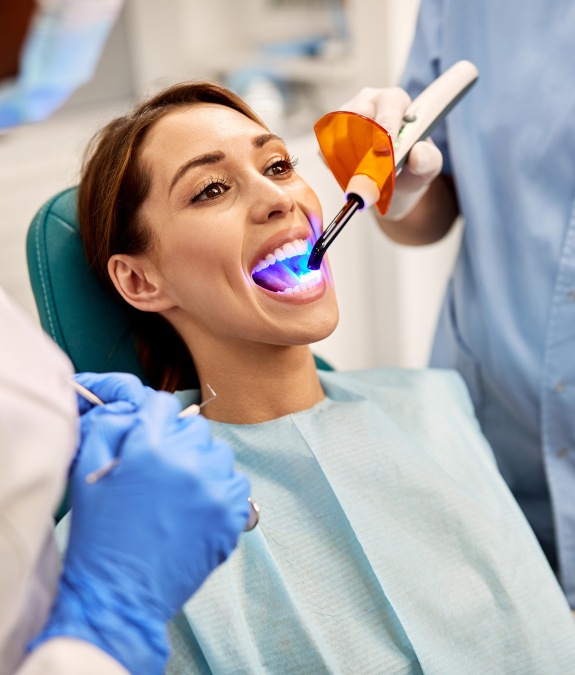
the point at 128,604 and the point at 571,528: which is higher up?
the point at 128,604

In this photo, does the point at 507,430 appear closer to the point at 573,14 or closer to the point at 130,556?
the point at 573,14

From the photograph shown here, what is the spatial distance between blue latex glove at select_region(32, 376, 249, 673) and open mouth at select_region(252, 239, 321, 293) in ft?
1.34

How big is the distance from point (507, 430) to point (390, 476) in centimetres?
44

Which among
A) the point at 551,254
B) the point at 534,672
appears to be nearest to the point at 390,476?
the point at 534,672

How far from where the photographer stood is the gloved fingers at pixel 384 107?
1238 millimetres

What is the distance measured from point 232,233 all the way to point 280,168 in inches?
5.9

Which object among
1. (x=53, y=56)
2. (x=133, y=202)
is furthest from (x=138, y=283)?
(x=53, y=56)

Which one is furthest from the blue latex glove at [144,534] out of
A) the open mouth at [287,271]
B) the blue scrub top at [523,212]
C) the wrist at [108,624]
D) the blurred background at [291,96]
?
the blurred background at [291,96]

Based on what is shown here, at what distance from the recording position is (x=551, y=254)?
1.41 m

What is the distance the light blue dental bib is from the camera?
3.54 feet

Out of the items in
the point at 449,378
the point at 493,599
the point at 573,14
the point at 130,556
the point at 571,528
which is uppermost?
the point at 573,14

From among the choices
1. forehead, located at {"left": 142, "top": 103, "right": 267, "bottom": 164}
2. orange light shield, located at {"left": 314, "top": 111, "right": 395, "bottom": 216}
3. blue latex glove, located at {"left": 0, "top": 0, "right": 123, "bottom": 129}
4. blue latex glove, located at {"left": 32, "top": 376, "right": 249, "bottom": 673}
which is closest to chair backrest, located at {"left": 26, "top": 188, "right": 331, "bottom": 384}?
forehead, located at {"left": 142, "top": 103, "right": 267, "bottom": 164}

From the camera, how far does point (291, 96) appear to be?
2852 millimetres

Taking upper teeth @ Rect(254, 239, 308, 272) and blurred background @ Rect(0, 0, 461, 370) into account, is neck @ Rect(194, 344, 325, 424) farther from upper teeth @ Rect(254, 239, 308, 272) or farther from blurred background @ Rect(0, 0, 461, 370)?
blurred background @ Rect(0, 0, 461, 370)
